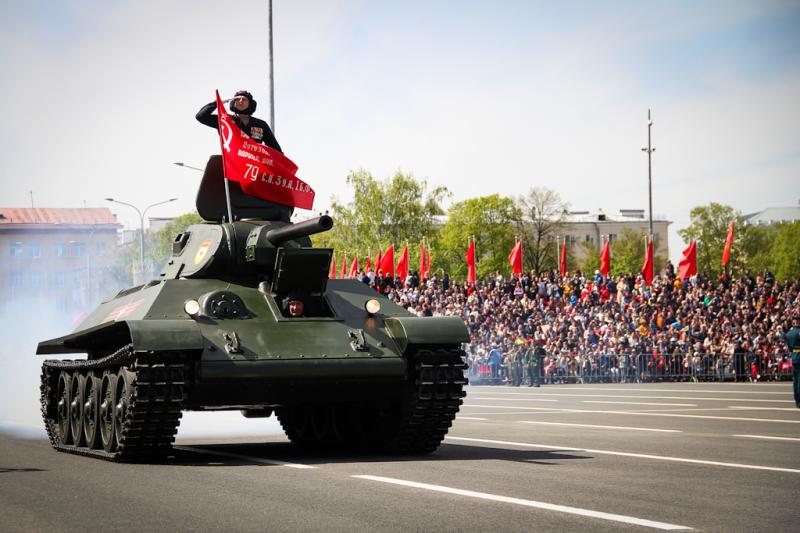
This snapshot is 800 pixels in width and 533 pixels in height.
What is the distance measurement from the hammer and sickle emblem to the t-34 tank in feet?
3.76

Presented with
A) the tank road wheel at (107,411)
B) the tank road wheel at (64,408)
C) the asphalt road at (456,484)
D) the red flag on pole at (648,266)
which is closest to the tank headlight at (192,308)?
the tank road wheel at (107,411)

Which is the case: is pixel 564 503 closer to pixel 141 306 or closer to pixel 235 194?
pixel 141 306

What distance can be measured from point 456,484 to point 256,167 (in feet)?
24.4

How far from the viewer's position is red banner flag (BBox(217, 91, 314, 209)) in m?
17.5

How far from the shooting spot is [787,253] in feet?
376

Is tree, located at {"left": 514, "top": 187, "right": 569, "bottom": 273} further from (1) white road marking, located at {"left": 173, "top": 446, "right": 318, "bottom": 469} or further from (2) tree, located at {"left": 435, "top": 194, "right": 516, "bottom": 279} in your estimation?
(1) white road marking, located at {"left": 173, "top": 446, "right": 318, "bottom": 469}

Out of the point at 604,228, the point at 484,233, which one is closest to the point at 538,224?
the point at 484,233

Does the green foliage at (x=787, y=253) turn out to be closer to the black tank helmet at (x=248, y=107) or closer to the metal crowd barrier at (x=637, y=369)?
the metal crowd barrier at (x=637, y=369)

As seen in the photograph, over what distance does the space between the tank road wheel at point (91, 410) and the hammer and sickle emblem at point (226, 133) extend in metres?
3.70

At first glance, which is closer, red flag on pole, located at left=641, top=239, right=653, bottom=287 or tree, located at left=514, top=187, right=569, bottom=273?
red flag on pole, located at left=641, top=239, right=653, bottom=287

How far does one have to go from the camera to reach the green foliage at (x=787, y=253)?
113m

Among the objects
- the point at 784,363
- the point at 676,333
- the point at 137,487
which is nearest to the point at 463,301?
the point at 676,333

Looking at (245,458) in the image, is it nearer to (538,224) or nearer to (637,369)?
(637,369)

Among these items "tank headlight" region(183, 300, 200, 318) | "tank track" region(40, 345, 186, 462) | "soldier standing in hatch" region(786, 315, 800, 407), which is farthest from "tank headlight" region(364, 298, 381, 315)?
"soldier standing in hatch" region(786, 315, 800, 407)
